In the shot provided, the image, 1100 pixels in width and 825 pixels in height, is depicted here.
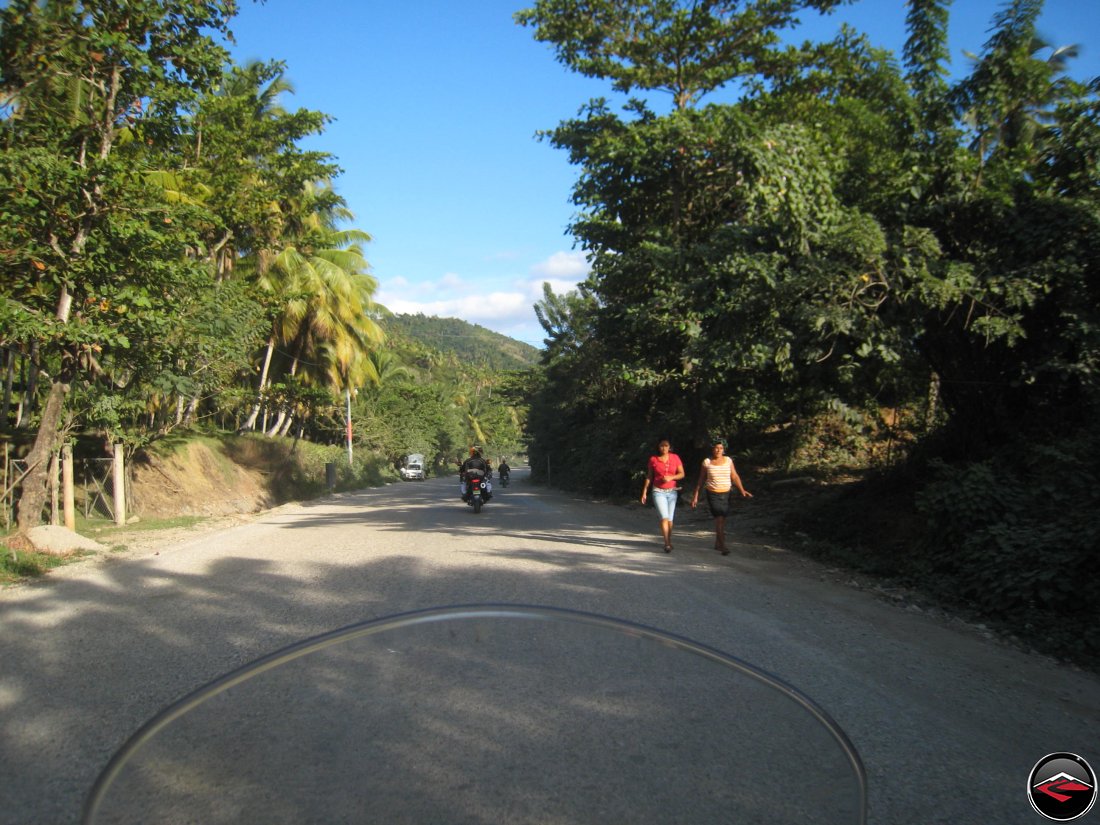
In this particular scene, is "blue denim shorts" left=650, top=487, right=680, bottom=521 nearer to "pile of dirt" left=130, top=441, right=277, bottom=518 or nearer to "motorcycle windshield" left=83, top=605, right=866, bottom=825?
"motorcycle windshield" left=83, top=605, right=866, bottom=825

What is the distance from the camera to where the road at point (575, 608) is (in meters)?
3.65

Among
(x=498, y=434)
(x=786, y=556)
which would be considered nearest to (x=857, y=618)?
(x=786, y=556)

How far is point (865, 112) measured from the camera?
1082 cm

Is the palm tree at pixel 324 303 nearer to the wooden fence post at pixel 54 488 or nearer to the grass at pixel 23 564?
the wooden fence post at pixel 54 488

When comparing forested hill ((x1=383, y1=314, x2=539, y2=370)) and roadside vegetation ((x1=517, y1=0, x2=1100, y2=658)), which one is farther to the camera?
forested hill ((x1=383, y1=314, x2=539, y2=370))

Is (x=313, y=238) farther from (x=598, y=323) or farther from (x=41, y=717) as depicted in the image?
(x=41, y=717)

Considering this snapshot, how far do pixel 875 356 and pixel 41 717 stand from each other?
10828mm

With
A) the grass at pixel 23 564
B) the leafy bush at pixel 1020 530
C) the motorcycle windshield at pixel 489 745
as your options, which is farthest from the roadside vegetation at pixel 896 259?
the grass at pixel 23 564

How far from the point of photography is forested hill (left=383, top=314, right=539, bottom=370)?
135125 mm

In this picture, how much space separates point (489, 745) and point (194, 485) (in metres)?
Answer: 19.2

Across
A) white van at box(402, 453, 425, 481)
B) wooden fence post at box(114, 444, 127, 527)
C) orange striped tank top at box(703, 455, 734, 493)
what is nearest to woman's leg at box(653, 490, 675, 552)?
orange striped tank top at box(703, 455, 734, 493)

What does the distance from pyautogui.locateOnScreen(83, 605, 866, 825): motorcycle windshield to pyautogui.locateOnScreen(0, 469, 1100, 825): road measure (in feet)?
0.60

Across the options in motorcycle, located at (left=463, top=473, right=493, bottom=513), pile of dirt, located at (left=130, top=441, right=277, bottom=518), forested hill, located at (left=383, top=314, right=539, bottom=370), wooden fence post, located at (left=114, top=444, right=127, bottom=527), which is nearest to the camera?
wooden fence post, located at (left=114, top=444, right=127, bottom=527)

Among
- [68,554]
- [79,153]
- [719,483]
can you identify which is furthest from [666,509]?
[79,153]
